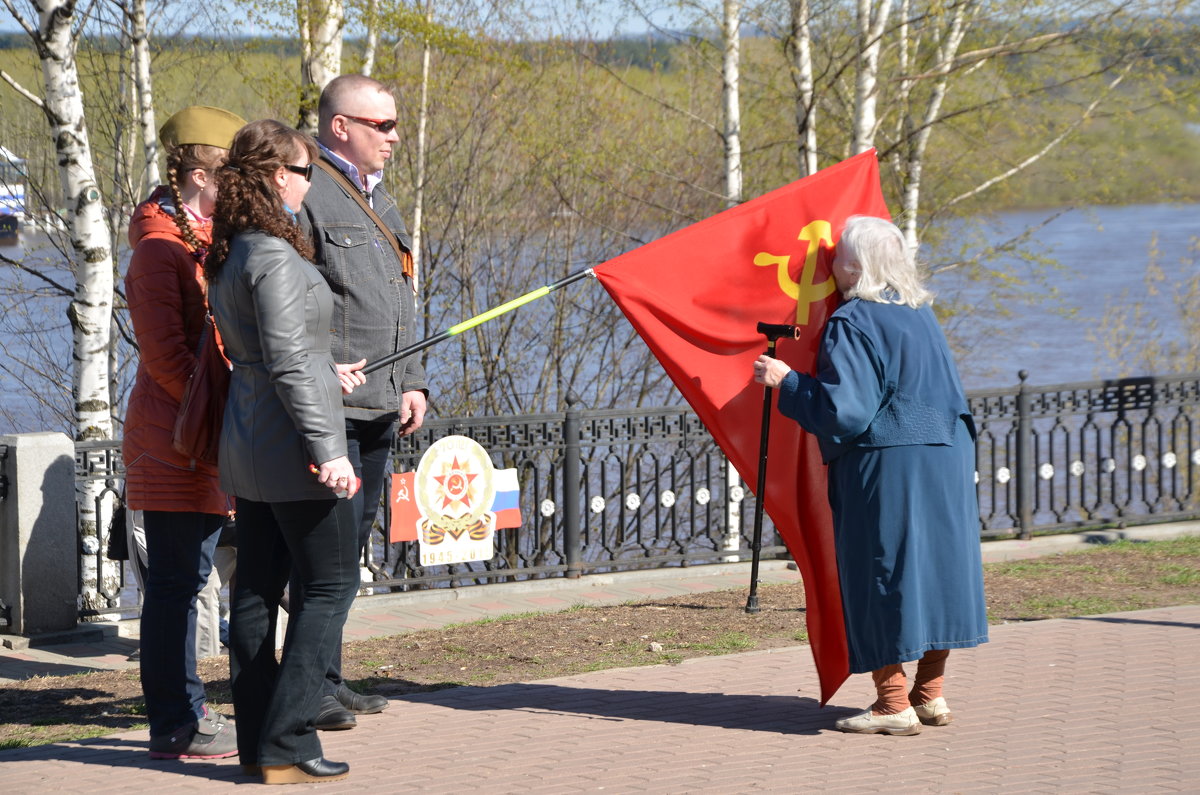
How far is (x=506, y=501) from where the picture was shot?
8273mm

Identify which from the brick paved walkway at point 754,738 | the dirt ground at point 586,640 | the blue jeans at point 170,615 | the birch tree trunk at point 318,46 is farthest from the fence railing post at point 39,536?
the birch tree trunk at point 318,46

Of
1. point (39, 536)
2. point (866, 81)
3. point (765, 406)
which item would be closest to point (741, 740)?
point (765, 406)

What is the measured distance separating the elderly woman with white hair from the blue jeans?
1.96 metres

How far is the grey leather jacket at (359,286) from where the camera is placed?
14.0 feet

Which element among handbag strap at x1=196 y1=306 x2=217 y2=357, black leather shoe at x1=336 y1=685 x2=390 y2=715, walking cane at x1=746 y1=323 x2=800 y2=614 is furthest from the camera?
black leather shoe at x1=336 y1=685 x2=390 y2=715

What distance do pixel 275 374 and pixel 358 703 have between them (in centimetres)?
177

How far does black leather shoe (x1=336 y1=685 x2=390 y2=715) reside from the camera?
4.96m

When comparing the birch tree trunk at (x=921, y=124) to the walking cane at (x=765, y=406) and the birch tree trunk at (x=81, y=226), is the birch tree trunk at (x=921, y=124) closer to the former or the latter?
the birch tree trunk at (x=81, y=226)

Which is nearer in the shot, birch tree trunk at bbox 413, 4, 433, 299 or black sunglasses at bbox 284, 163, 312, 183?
black sunglasses at bbox 284, 163, 312, 183

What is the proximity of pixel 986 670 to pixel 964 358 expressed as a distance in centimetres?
1449

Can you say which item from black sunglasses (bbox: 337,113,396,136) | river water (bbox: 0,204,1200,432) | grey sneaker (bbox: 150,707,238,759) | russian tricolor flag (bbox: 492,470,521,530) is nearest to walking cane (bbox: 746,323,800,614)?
black sunglasses (bbox: 337,113,396,136)

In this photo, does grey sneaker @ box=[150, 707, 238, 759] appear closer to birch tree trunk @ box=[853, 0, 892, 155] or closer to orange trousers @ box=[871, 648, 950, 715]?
orange trousers @ box=[871, 648, 950, 715]

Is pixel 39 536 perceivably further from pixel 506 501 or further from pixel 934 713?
pixel 934 713

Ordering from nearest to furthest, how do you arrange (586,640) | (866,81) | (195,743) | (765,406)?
(195,743) < (765,406) < (586,640) < (866,81)
